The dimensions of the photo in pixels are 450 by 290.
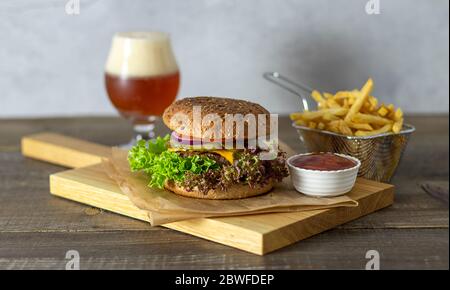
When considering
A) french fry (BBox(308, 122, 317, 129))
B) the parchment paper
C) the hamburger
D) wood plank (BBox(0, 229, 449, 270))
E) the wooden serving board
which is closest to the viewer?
wood plank (BBox(0, 229, 449, 270))

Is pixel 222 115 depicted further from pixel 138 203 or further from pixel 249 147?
pixel 138 203

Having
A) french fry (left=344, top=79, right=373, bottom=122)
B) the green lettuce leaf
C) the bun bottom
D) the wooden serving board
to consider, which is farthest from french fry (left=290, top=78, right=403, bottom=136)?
the green lettuce leaf

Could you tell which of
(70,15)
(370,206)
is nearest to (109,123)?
(70,15)

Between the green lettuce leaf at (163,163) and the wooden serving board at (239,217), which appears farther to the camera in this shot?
the green lettuce leaf at (163,163)

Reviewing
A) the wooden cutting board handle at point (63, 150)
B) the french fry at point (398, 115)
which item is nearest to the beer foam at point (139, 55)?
the wooden cutting board handle at point (63, 150)

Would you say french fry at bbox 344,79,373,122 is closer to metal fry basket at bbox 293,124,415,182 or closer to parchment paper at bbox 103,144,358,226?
metal fry basket at bbox 293,124,415,182

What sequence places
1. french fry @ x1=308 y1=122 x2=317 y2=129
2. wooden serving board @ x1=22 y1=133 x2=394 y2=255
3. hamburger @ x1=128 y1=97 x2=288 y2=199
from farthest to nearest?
french fry @ x1=308 y1=122 x2=317 y2=129
hamburger @ x1=128 y1=97 x2=288 y2=199
wooden serving board @ x1=22 y1=133 x2=394 y2=255

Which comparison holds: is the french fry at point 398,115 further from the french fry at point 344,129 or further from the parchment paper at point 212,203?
the parchment paper at point 212,203
